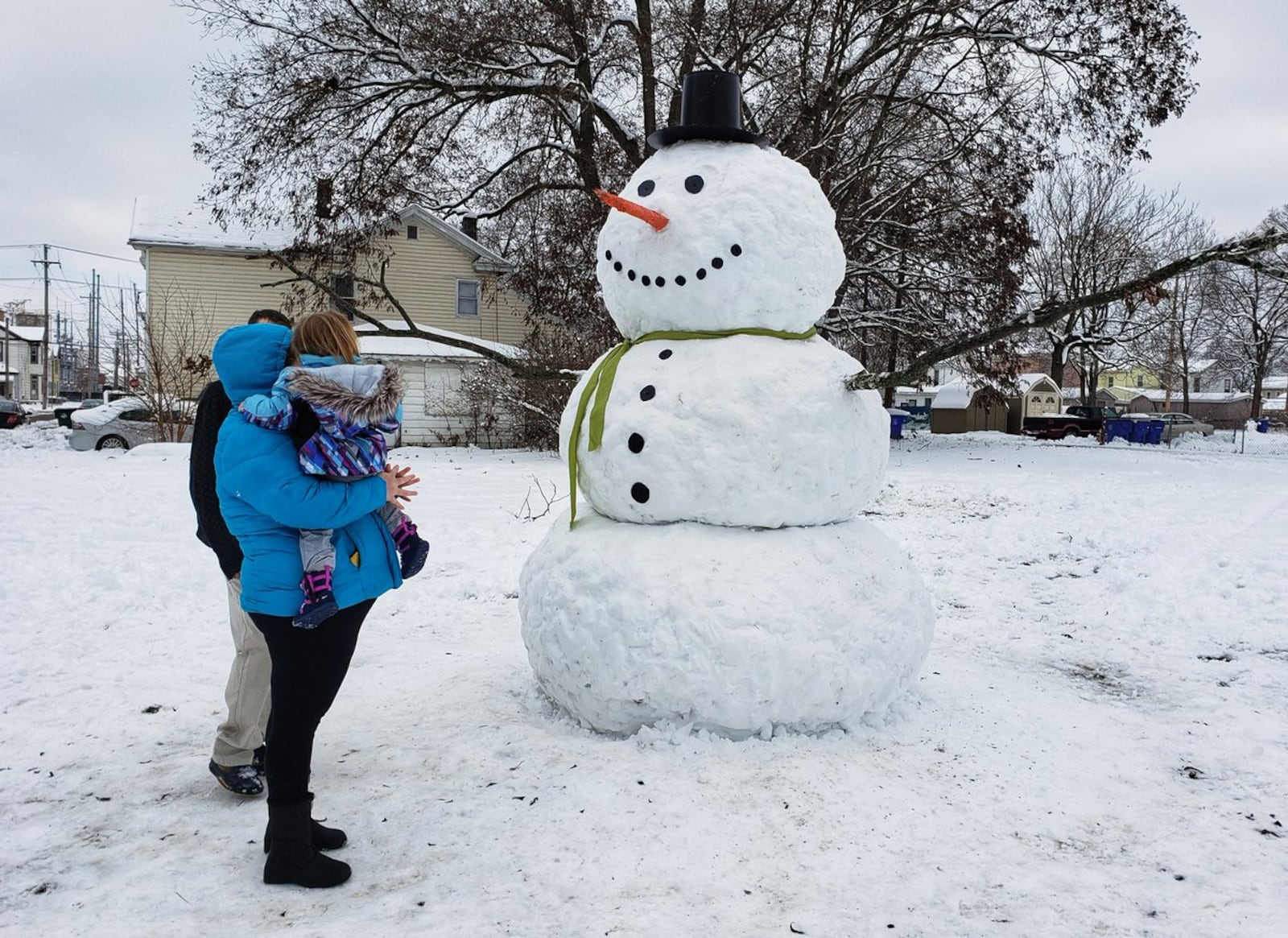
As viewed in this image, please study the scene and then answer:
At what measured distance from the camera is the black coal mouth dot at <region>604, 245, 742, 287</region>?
3.70 meters

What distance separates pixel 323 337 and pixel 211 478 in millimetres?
990

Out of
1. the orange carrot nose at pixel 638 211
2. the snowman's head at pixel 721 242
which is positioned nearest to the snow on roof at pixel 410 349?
the snowman's head at pixel 721 242

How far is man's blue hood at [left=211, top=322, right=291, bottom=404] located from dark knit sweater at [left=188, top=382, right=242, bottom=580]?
49 centimetres

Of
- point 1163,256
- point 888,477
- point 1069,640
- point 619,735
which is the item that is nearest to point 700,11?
point 888,477

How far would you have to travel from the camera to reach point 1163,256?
30000mm

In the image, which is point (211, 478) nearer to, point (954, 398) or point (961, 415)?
point (961, 415)

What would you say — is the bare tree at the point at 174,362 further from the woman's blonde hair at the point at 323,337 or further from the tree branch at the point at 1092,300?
the tree branch at the point at 1092,300

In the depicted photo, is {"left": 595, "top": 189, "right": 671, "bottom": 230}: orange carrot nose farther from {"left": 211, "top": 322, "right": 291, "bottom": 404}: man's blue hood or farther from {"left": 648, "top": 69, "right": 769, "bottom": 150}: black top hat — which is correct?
{"left": 211, "top": 322, "right": 291, "bottom": 404}: man's blue hood

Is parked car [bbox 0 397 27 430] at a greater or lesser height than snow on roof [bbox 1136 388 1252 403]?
lesser

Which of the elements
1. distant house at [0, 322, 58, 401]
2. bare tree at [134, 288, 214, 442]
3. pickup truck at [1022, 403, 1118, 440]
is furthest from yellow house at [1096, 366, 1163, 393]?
distant house at [0, 322, 58, 401]

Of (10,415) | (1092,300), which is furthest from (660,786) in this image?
(10,415)

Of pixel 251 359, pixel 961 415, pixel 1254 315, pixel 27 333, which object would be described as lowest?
pixel 251 359

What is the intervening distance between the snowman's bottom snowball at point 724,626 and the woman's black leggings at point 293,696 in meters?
1.23

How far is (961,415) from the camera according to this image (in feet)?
102
